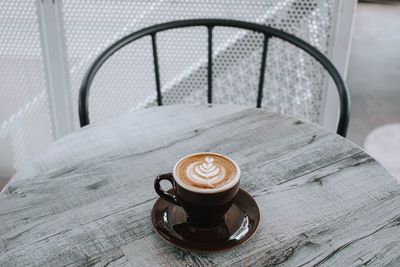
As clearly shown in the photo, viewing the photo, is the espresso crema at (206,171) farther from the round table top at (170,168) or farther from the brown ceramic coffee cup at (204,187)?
the round table top at (170,168)

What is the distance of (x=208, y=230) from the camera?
0.84 m

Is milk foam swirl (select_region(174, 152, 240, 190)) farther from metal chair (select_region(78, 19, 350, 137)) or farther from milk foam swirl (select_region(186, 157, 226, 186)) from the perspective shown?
metal chair (select_region(78, 19, 350, 137))

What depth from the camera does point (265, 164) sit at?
1032 mm

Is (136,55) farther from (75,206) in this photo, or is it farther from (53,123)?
(75,206)

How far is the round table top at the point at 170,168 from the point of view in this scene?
0.82 m

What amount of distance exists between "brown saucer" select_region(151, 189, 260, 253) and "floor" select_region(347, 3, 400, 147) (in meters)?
1.92

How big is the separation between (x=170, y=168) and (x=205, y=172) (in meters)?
0.21

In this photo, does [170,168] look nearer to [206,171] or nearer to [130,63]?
[206,171]

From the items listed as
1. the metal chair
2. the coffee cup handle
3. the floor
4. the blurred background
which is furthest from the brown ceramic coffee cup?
the floor

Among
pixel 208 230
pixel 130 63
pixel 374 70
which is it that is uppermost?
pixel 208 230

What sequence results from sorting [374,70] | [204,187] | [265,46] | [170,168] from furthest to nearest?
[374,70]
[265,46]
[170,168]
[204,187]

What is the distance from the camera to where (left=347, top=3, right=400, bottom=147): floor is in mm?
2959

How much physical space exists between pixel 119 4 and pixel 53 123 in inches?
20.5

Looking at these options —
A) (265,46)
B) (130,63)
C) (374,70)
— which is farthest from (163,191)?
(374,70)
